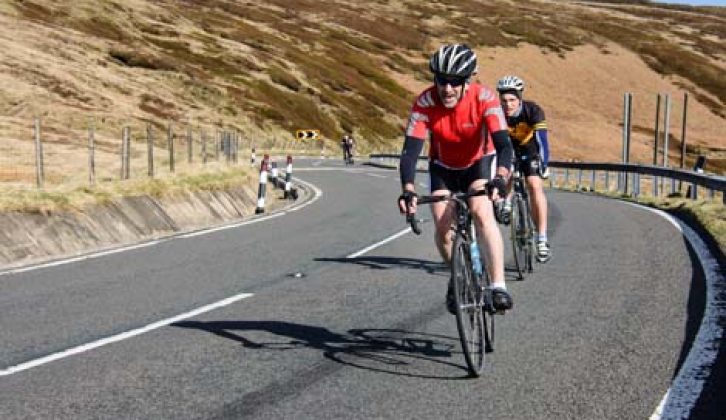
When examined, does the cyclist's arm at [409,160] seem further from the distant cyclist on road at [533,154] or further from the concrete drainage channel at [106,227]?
the concrete drainage channel at [106,227]

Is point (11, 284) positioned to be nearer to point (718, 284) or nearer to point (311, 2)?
point (718, 284)

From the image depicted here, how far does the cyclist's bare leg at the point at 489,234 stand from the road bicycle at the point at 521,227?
377 cm

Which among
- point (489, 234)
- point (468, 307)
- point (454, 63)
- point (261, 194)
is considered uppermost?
point (454, 63)

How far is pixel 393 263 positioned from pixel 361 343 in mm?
4624

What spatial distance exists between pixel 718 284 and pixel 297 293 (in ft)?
13.5

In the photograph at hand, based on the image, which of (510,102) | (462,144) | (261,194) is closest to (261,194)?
(261,194)

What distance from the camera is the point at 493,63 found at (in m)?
119

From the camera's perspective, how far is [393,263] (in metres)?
11.5

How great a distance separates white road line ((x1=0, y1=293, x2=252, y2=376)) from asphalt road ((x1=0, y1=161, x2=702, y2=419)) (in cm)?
8

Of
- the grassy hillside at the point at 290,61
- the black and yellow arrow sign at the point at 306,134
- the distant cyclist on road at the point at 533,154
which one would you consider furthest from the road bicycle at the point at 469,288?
the black and yellow arrow sign at the point at 306,134

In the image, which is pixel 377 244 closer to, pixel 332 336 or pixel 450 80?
pixel 332 336

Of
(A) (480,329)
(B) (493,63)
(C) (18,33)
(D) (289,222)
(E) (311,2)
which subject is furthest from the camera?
(E) (311,2)

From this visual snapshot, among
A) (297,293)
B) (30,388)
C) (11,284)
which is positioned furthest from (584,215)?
(30,388)

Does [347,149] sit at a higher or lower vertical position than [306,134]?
Answer: higher
